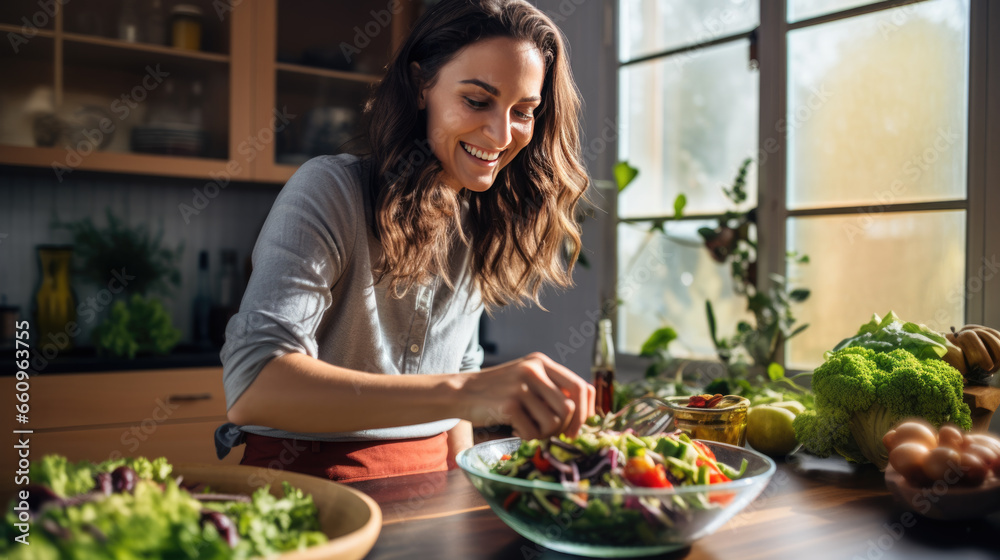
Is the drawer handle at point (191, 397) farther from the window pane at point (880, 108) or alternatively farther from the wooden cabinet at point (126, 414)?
the window pane at point (880, 108)

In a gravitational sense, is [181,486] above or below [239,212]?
below

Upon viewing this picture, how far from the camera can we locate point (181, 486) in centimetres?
79

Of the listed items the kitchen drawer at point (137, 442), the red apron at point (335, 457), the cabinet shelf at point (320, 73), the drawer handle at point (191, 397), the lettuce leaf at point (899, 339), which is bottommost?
the kitchen drawer at point (137, 442)

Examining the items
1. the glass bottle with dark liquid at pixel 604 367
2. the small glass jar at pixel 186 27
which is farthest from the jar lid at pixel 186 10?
the glass bottle with dark liquid at pixel 604 367

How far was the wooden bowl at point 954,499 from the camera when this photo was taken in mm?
829

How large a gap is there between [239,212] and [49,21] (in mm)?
879

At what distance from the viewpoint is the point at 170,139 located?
8.28ft

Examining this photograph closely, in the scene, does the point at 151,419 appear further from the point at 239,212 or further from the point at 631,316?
the point at 631,316

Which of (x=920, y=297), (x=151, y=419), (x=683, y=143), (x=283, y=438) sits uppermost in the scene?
(x=683, y=143)

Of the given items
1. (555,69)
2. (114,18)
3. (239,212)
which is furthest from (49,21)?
(555,69)

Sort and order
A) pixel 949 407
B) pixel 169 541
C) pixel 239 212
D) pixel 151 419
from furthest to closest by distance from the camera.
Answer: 1. pixel 239 212
2. pixel 151 419
3. pixel 949 407
4. pixel 169 541

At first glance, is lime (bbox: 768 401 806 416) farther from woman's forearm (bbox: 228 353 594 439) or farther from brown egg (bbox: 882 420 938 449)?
woman's forearm (bbox: 228 353 594 439)

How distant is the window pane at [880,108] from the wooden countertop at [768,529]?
132cm

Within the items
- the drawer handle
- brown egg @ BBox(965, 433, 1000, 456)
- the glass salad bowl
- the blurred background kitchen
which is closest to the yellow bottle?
the blurred background kitchen
